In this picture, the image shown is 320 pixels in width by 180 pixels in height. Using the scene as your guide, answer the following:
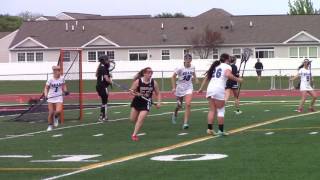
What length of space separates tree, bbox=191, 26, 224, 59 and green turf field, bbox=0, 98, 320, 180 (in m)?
43.9

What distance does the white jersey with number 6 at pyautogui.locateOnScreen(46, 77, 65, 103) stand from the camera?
18.1 metres

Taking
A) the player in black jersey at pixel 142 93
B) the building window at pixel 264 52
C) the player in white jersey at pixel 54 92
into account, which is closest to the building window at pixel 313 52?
the building window at pixel 264 52

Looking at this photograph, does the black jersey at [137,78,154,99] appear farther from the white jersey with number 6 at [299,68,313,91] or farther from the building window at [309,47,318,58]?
the building window at [309,47,318,58]

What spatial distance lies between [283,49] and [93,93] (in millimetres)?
29471

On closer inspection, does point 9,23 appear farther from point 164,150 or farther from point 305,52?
point 164,150

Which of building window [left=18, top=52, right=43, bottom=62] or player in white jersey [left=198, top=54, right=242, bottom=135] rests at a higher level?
building window [left=18, top=52, right=43, bottom=62]

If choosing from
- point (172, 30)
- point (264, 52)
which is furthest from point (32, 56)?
point (264, 52)

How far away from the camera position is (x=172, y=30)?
68.1 m

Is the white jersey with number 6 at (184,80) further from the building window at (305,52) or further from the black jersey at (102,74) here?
the building window at (305,52)

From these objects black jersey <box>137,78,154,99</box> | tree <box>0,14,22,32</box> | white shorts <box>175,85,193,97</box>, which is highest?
tree <box>0,14,22,32</box>

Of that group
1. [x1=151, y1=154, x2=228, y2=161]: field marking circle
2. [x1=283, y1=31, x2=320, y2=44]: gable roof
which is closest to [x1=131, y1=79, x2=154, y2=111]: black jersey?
[x1=151, y1=154, x2=228, y2=161]: field marking circle

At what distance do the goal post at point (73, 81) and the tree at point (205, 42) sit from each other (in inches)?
1632

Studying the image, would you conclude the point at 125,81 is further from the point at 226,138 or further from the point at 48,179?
the point at 48,179

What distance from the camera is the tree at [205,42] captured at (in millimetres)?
64062
